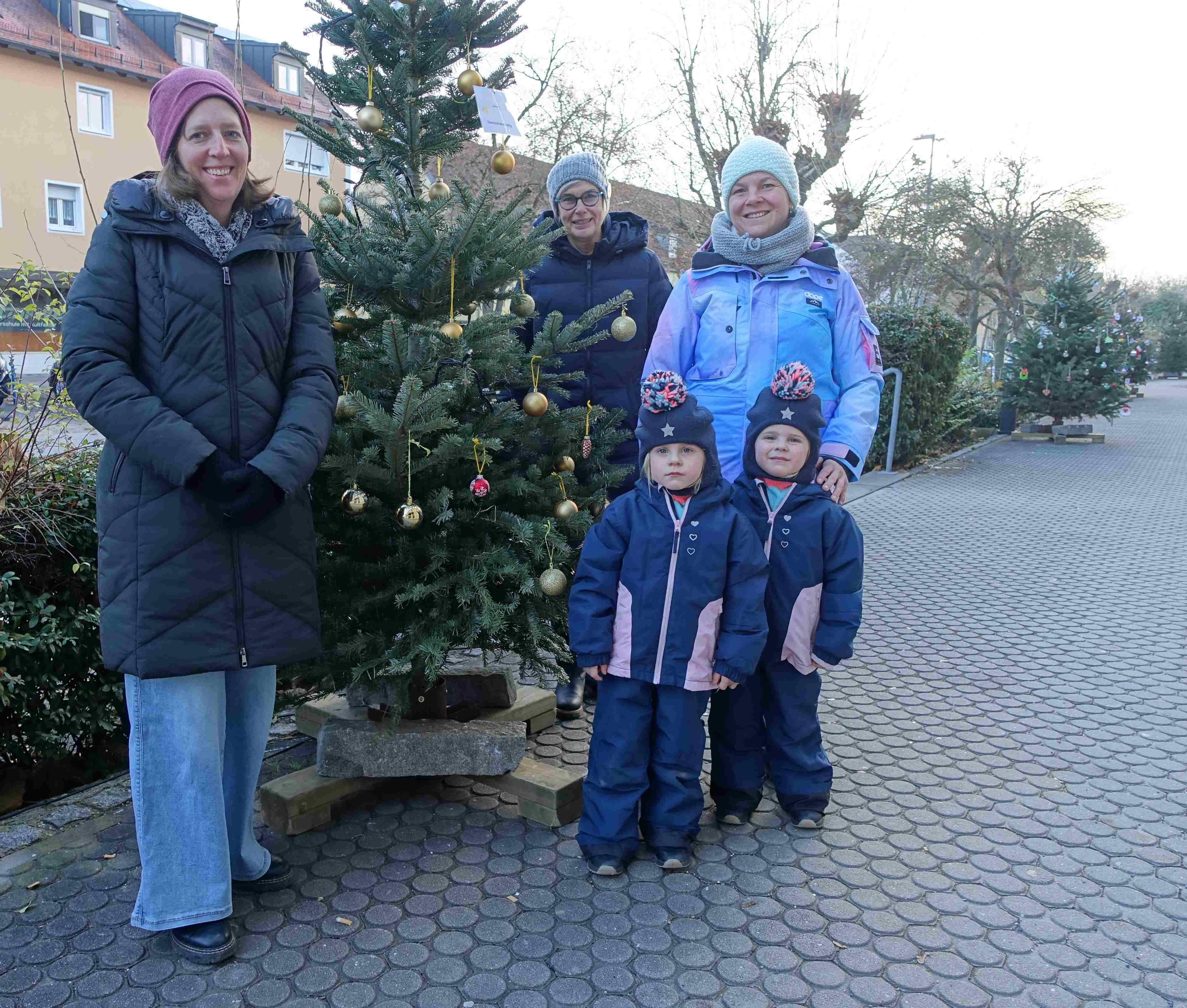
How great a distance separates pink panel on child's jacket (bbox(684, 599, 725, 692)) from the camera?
2.95 m

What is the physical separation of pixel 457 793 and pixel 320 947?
95 cm

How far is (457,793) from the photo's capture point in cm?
348

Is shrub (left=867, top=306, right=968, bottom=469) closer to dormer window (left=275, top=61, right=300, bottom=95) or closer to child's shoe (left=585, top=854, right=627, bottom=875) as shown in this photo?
child's shoe (left=585, top=854, right=627, bottom=875)

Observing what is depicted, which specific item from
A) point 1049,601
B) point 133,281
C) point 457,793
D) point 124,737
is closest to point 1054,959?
point 457,793

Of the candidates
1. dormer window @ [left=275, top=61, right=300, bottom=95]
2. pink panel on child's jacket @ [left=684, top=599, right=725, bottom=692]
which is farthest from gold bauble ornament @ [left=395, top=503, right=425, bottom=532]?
dormer window @ [left=275, top=61, right=300, bottom=95]

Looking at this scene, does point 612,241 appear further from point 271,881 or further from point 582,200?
point 271,881

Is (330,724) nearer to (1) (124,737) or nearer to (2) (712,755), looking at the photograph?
(1) (124,737)

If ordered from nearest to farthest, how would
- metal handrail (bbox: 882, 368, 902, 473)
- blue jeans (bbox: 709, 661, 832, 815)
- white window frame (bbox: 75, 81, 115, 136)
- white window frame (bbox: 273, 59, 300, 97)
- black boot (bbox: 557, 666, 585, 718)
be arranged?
blue jeans (bbox: 709, 661, 832, 815), black boot (bbox: 557, 666, 585, 718), metal handrail (bbox: 882, 368, 902, 473), white window frame (bbox: 75, 81, 115, 136), white window frame (bbox: 273, 59, 300, 97)

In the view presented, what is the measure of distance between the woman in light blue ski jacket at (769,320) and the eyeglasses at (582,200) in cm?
64

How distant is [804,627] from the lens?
3158mm

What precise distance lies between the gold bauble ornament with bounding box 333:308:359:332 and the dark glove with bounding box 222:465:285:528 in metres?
0.92

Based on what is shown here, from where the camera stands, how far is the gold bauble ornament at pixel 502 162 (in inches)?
130

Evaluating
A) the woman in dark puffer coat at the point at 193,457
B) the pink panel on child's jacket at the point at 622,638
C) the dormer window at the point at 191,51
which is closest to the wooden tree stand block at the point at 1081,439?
the pink panel on child's jacket at the point at 622,638

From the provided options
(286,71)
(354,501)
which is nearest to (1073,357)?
(354,501)
